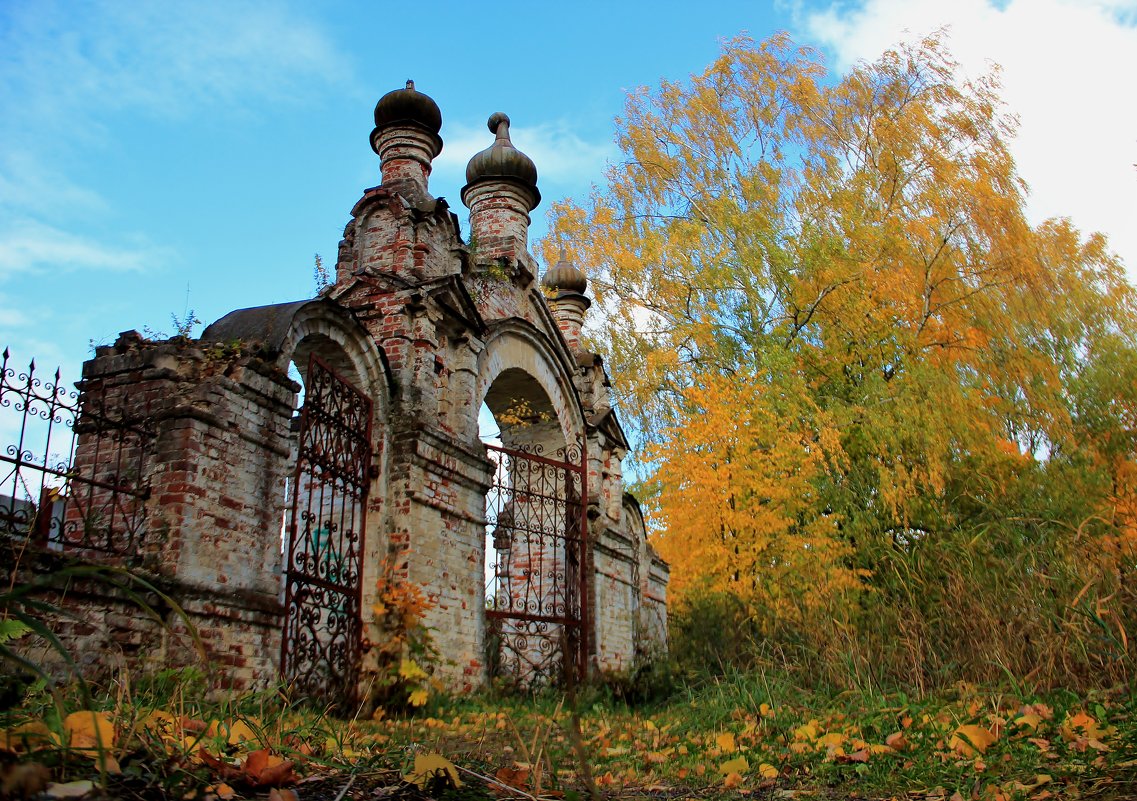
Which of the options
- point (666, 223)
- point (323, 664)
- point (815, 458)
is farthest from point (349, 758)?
point (666, 223)

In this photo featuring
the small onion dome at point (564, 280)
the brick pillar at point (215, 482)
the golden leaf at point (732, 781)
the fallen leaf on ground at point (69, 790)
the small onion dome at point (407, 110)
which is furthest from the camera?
the small onion dome at point (564, 280)

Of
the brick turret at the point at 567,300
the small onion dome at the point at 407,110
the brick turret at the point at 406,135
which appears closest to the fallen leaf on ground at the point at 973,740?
the brick turret at the point at 406,135

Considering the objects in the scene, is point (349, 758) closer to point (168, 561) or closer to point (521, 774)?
point (521, 774)

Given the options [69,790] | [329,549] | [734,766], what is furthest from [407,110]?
[69,790]

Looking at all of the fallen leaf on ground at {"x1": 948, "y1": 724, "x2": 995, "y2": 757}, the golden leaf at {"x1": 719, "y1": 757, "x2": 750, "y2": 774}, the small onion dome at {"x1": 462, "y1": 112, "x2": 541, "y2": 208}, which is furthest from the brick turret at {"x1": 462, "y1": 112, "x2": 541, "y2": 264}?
the fallen leaf on ground at {"x1": 948, "y1": 724, "x2": 995, "y2": 757}

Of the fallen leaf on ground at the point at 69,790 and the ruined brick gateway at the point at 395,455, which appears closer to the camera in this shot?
the fallen leaf on ground at the point at 69,790

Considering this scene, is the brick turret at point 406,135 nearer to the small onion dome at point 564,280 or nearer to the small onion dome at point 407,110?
the small onion dome at point 407,110

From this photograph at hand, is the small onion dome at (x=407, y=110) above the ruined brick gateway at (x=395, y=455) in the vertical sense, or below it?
above

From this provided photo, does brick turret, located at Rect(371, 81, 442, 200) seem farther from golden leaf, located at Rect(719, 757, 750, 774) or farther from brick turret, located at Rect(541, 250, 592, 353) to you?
golden leaf, located at Rect(719, 757, 750, 774)

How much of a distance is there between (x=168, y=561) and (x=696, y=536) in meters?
8.01

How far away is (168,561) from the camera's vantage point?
5.80m

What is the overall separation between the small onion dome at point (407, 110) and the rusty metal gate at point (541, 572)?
391 centimetres

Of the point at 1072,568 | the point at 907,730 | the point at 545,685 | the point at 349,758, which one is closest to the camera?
the point at 349,758

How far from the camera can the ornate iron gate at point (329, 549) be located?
7129 mm
